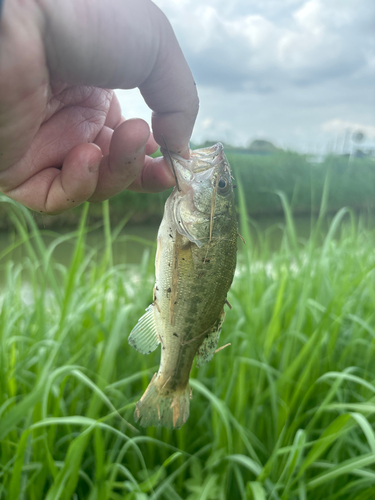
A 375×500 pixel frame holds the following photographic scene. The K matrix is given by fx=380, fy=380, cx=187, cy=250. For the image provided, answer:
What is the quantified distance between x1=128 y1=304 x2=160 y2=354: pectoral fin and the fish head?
0.58ft

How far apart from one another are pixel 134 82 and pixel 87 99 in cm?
30

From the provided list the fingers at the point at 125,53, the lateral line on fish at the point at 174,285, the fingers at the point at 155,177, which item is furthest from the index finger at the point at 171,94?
the lateral line on fish at the point at 174,285

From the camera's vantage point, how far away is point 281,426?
4.75 ft

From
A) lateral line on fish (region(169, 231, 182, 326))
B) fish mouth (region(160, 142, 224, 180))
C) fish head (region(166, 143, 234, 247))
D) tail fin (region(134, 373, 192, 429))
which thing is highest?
fish mouth (region(160, 142, 224, 180))

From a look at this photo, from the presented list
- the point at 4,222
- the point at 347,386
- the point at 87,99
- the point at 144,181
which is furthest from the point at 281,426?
the point at 4,222

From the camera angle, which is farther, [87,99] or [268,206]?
[268,206]

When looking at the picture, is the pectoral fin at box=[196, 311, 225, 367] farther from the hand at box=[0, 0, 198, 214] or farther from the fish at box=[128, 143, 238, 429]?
the hand at box=[0, 0, 198, 214]

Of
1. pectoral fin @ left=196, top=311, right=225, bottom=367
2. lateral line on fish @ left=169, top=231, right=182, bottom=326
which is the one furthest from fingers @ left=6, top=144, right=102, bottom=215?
pectoral fin @ left=196, top=311, right=225, bottom=367

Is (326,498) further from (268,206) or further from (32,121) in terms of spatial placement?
(268,206)

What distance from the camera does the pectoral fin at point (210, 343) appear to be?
0.73 meters

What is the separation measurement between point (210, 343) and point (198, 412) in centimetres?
104

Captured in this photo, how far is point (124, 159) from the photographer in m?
→ 0.76

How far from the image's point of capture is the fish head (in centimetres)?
74

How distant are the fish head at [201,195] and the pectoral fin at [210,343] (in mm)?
163
